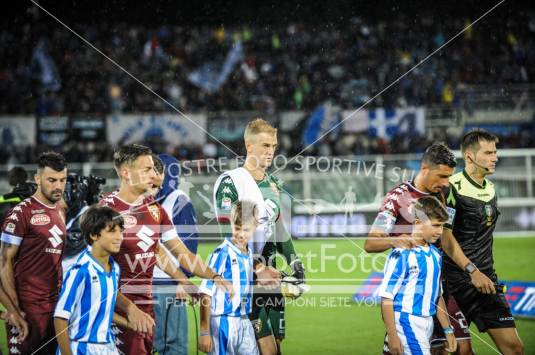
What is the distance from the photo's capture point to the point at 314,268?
11.5m

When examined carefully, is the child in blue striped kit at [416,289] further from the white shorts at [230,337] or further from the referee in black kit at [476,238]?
the white shorts at [230,337]

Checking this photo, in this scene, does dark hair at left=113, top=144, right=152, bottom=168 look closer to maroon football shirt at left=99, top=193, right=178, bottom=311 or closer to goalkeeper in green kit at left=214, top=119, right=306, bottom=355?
maroon football shirt at left=99, top=193, right=178, bottom=311

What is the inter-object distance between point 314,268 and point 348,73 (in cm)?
1216

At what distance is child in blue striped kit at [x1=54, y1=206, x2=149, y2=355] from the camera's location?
4.14 meters

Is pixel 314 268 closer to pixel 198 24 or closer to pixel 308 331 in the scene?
pixel 308 331

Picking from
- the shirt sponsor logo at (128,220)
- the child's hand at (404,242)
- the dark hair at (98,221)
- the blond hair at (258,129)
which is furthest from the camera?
the blond hair at (258,129)

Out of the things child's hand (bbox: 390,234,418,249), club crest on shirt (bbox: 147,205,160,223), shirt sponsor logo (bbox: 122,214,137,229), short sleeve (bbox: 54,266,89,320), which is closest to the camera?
short sleeve (bbox: 54,266,89,320)

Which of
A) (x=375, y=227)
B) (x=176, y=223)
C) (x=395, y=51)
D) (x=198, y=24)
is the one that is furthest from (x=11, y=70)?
(x=375, y=227)

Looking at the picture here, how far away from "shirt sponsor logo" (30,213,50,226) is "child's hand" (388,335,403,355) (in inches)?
100

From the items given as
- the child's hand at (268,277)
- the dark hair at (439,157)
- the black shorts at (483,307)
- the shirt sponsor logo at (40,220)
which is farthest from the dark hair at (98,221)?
the black shorts at (483,307)

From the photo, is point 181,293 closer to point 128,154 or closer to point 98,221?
point 128,154

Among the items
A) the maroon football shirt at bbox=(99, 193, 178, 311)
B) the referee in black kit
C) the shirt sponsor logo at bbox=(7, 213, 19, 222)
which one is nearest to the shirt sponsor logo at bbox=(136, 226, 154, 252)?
the maroon football shirt at bbox=(99, 193, 178, 311)

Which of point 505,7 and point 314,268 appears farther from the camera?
point 505,7

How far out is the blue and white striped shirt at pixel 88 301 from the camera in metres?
4.14
